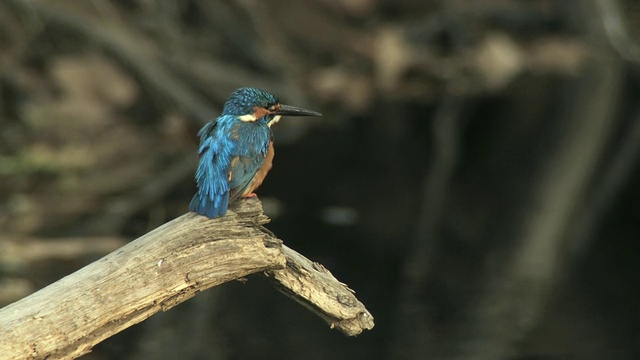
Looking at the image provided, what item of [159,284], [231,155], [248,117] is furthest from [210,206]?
[248,117]

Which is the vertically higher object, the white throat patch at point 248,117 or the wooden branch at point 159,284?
the white throat patch at point 248,117

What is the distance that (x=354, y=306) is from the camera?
10.3 feet

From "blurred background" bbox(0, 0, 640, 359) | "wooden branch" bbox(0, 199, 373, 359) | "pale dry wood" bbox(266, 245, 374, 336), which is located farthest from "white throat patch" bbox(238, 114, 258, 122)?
"blurred background" bbox(0, 0, 640, 359)

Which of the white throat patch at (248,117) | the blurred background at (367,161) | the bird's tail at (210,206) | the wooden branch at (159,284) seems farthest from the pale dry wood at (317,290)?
the blurred background at (367,161)

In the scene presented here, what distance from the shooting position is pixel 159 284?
9.75 ft

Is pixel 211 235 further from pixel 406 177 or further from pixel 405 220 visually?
pixel 406 177

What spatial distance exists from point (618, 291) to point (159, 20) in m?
5.01

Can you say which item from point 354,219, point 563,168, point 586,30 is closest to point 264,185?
point 354,219

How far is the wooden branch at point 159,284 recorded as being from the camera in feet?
9.42

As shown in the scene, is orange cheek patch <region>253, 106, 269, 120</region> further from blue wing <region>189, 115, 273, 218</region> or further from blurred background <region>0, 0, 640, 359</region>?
blurred background <region>0, 0, 640, 359</region>

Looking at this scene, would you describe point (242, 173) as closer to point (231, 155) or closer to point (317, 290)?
point (231, 155)

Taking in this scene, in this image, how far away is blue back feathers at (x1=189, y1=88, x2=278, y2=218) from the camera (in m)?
3.34

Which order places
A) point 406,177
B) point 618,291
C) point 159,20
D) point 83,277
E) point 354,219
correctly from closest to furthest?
point 83,277 < point 618,291 < point 354,219 < point 406,177 < point 159,20

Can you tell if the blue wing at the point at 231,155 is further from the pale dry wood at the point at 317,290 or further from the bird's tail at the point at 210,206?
the pale dry wood at the point at 317,290
